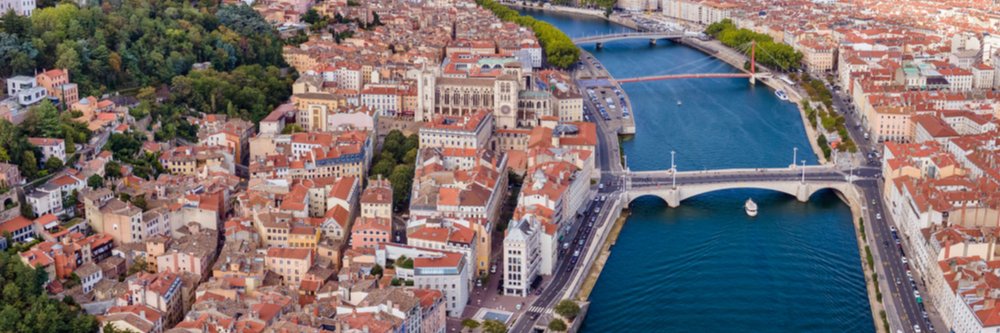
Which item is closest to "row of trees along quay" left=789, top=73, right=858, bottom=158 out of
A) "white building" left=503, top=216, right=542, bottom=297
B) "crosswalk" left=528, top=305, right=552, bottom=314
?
"white building" left=503, top=216, right=542, bottom=297

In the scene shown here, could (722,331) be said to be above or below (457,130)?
below

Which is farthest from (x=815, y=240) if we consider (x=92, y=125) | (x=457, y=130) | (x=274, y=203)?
(x=92, y=125)

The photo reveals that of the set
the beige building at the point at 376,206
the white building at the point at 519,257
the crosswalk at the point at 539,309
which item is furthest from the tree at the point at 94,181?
the crosswalk at the point at 539,309

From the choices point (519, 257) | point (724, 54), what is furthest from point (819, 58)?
point (519, 257)

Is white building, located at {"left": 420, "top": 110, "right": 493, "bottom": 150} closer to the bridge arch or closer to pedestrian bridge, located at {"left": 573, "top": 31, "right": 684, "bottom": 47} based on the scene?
the bridge arch

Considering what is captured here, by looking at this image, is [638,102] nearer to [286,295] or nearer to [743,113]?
[743,113]

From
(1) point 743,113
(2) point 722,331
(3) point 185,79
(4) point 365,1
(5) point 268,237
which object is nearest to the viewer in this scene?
(2) point 722,331

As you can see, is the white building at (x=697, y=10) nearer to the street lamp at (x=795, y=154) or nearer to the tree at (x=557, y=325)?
the street lamp at (x=795, y=154)

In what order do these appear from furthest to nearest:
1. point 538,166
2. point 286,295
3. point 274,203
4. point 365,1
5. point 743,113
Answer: point 365,1 → point 743,113 → point 538,166 → point 274,203 → point 286,295
